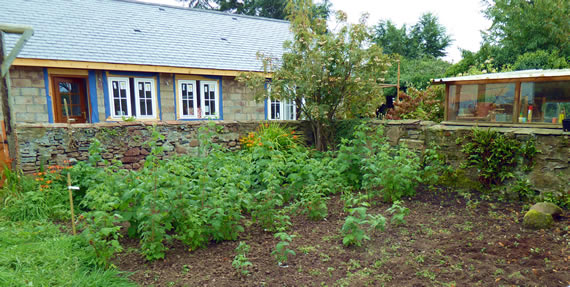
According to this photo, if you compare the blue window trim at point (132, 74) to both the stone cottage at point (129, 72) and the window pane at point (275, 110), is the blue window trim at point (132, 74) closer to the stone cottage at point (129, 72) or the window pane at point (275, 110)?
the stone cottage at point (129, 72)

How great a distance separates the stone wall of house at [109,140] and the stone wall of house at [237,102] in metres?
3.39

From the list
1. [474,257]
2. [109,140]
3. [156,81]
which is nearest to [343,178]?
[474,257]

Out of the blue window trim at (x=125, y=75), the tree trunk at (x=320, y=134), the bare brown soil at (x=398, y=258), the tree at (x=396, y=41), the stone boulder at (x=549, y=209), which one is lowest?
the bare brown soil at (x=398, y=258)

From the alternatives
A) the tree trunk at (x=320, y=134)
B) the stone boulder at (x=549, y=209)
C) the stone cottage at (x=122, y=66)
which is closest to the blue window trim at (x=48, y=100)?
the stone cottage at (x=122, y=66)

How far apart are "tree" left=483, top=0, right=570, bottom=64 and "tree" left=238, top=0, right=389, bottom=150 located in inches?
343

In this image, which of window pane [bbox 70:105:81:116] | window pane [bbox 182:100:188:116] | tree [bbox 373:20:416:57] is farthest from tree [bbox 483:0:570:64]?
window pane [bbox 70:105:81:116]

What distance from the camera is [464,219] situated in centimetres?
393

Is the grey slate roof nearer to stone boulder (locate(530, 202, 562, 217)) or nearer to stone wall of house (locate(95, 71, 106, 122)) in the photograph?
stone wall of house (locate(95, 71, 106, 122))

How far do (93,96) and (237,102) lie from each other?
402 centimetres

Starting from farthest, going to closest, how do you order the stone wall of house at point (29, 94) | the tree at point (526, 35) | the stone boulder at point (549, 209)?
the tree at point (526, 35), the stone wall of house at point (29, 94), the stone boulder at point (549, 209)

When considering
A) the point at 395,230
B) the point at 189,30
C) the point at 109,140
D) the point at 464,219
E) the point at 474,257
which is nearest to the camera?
the point at 474,257

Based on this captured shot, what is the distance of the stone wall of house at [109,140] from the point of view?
5254 mm

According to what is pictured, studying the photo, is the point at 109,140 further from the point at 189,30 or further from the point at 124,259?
the point at 189,30

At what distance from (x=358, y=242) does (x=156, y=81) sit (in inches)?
320
